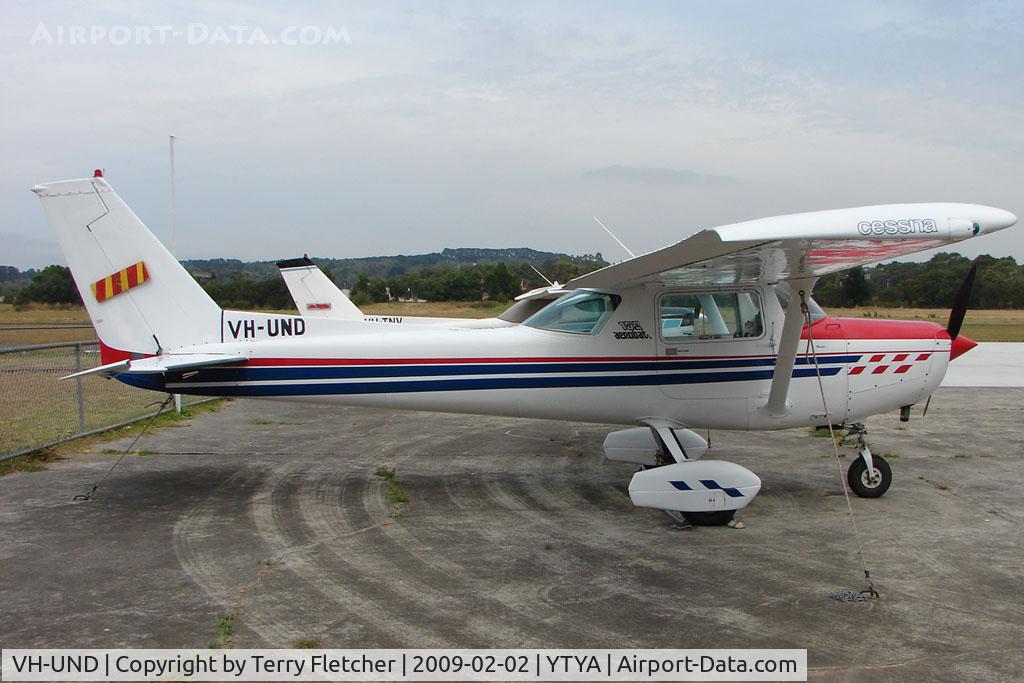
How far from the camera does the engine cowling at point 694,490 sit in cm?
616

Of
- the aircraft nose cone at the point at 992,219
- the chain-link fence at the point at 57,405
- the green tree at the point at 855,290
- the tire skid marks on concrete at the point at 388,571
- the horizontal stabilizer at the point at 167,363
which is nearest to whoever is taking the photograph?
the tire skid marks on concrete at the point at 388,571

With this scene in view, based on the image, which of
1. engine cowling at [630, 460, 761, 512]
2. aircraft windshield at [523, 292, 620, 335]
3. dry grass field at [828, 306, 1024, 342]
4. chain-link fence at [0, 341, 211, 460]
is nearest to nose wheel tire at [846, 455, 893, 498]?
engine cowling at [630, 460, 761, 512]

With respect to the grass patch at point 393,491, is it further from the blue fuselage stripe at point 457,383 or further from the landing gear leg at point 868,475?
the landing gear leg at point 868,475

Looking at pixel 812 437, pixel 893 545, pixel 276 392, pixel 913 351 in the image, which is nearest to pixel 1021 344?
pixel 812 437

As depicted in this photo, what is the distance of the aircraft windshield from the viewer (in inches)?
281

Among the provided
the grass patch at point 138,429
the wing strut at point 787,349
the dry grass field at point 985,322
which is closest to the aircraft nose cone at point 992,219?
the wing strut at point 787,349

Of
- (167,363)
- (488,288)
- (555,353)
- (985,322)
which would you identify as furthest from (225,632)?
(488,288)

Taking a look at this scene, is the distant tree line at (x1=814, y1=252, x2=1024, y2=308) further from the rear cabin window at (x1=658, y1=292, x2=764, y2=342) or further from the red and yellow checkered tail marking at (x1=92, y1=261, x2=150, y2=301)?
the red and yellow checkered tail marking at (x1=92, y1=261, x2=150, y2=301)

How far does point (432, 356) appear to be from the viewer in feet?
22.9

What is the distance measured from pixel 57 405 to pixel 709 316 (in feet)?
34.4

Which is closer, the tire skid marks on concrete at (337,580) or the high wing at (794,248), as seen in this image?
the tire skid marks on concrete at (337,580)

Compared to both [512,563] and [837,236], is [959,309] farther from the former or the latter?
[512,563]

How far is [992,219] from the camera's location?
4750 mm

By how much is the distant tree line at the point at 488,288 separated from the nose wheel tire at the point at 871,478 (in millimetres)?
36051
